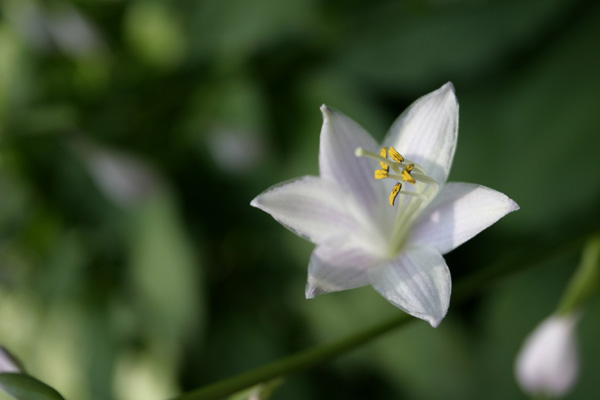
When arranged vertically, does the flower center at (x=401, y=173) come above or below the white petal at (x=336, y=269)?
above

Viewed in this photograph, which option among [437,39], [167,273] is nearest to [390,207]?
[437,39]

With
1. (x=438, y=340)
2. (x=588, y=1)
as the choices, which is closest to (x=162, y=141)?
(x=438, y=340)

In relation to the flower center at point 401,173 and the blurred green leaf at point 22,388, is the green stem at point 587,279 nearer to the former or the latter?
the flower center at point 401,173

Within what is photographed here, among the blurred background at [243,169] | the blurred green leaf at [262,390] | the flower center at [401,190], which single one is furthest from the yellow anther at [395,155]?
the blurred background at [243,169]

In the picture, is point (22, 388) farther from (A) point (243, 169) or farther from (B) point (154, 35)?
(B) point (154, 35)

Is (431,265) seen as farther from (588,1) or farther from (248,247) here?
(248,247)

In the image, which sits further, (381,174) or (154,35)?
(154,35)
